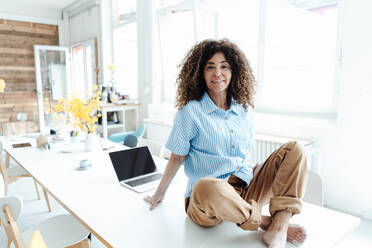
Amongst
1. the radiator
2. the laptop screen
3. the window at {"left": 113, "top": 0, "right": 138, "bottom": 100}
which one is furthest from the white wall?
the laptop screen

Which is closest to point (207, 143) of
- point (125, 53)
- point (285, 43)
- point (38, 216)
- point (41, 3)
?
point (38, 216)

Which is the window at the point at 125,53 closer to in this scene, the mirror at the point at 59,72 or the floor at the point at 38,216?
the mirror at the point at 59,72

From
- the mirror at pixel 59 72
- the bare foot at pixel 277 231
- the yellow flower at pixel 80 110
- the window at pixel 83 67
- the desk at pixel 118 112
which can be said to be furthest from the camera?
the mirror at pixel 59 72

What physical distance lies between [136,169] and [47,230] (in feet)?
1.97

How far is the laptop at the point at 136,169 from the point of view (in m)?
1.64

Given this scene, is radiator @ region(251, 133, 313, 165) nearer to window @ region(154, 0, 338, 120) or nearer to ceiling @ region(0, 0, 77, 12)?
window @ region(154, 0, 338, 120)

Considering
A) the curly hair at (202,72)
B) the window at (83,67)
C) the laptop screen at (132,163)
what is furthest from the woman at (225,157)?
the window at (83,67)

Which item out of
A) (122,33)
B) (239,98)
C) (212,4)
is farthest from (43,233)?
(122,33)

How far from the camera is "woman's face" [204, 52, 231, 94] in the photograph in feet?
4.70

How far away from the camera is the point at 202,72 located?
1.50 meters

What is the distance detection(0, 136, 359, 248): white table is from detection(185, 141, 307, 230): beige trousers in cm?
6

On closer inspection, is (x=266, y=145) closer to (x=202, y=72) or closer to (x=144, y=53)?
(x=202, y=72)

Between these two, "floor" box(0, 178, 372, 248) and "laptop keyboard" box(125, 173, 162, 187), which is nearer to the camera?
"laptop keyboard" box(125, 173, 162, 187)

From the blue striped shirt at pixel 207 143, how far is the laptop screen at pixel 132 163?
451mm
